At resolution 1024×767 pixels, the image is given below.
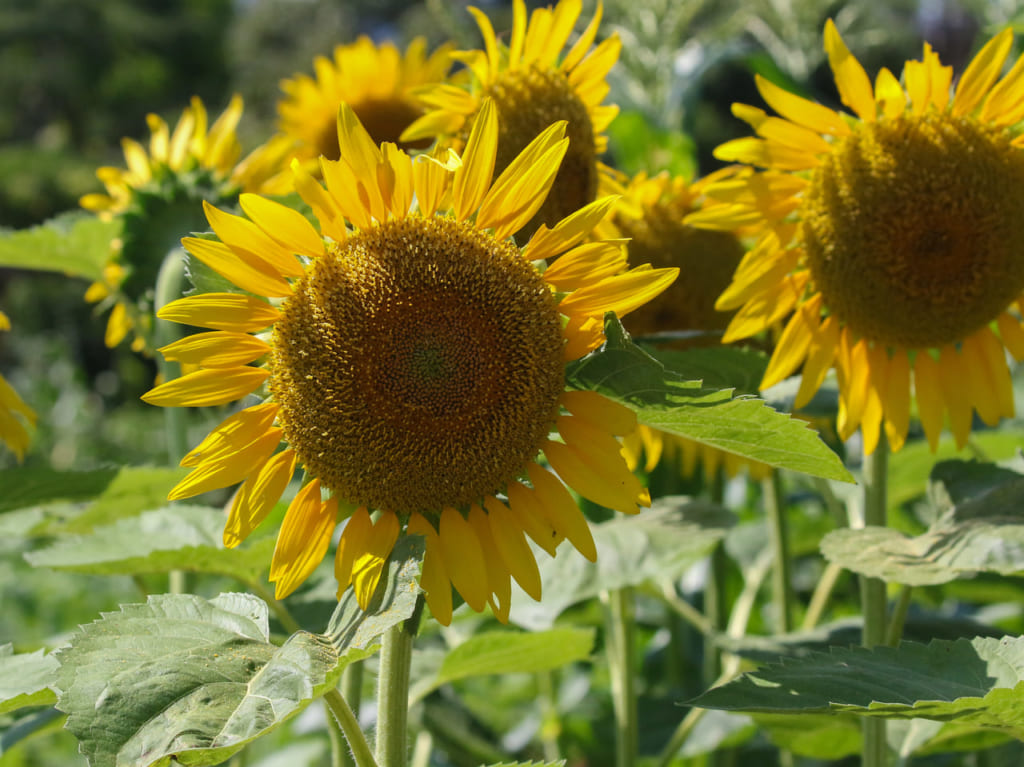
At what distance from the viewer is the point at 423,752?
→ 1.79 meters

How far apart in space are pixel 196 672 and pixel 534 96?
818mm

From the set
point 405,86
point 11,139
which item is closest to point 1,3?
point 11,139

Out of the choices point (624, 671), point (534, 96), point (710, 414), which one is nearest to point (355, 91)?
point (534, 96)

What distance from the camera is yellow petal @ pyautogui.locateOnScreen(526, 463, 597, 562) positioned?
1.08 meters

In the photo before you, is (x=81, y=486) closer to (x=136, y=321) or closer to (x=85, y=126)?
(x=136, y=321)

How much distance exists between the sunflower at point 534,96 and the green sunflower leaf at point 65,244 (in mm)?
771

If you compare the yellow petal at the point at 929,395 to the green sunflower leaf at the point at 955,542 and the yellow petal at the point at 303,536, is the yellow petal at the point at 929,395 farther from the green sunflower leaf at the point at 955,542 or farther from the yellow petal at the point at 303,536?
the yellow petal at the point at 303,536

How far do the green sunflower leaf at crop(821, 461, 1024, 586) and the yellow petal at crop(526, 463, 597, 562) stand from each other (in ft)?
1.07

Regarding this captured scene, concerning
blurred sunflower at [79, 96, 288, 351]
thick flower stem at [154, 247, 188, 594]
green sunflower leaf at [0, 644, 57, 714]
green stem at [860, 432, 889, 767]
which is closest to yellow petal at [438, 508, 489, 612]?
green sunflower leaf at [0, 644, 57, 714]

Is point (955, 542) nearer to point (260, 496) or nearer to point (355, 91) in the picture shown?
point (260, 496)

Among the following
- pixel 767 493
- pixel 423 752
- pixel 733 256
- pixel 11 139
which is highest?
pixel 11 139

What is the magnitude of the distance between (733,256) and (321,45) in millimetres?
25871

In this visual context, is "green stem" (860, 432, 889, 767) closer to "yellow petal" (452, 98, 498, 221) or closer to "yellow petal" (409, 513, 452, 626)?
"yellow petal" (409, 513, 452, 626)

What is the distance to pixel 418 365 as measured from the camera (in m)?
1.06
